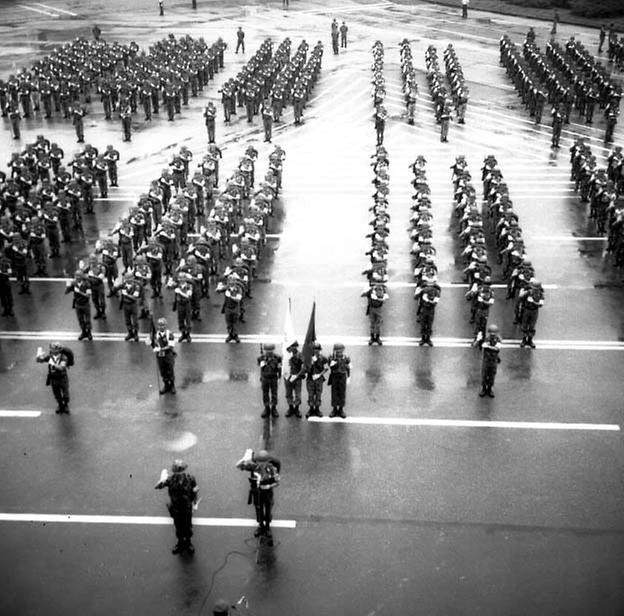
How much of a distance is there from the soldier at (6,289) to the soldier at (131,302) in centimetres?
280

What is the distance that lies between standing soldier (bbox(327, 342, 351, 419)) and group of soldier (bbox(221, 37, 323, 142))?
18155mm

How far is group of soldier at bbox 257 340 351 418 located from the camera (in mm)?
12969

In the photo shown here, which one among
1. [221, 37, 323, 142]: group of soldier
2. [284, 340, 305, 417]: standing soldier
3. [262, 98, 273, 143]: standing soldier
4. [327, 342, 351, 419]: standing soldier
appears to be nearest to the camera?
[327, 342, 351, 419]: standing soldier

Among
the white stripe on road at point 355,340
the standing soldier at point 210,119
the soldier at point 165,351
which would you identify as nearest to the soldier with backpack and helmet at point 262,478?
the soldier at point 165,351

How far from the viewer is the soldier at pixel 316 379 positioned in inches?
515

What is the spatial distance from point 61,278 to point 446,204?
464 inches

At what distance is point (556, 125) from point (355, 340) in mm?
16355

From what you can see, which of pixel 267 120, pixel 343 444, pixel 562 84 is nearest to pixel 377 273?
pixel 343 444

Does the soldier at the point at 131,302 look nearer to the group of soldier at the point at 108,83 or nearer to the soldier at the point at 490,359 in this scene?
the soldier at the point at 490,359

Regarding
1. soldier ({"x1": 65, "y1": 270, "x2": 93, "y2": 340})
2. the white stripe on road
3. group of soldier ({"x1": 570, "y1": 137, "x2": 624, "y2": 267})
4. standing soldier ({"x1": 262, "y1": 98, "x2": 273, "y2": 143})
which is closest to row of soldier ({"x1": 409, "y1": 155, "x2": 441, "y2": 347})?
the white stripe on road

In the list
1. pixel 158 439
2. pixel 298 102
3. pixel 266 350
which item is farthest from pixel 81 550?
pixel 298 102

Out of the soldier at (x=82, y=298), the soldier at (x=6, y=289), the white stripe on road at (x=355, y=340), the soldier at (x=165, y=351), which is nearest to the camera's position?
the soldier at (x=165, y=351)

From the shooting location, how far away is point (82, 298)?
15.6 metres

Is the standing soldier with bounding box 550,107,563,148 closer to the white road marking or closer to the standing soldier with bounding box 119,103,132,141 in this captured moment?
the standing soldier with bounding box 119,103,132,141
